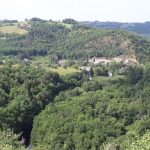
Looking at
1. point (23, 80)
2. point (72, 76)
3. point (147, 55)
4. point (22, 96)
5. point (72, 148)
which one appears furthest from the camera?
point (147, 55)

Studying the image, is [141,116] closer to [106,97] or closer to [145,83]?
[106,97]

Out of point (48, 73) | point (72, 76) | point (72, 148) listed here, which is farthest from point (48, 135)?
point (72, 76)

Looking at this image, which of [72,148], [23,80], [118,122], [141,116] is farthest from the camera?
[23,80]

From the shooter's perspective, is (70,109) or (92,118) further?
(70,109)

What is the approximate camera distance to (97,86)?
140m

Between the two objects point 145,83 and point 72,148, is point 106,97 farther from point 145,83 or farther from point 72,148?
point 72,148

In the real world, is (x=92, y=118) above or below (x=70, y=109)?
below

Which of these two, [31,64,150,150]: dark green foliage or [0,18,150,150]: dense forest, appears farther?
[0,18,150,150]: dense forest

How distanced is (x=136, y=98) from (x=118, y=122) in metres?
23.1

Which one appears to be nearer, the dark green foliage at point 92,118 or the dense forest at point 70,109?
the dark green foliage at point 92,118

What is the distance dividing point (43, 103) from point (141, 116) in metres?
26.6

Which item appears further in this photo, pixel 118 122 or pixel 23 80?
pixel 23 80

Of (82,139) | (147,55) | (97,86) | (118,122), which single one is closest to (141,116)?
(118,122)

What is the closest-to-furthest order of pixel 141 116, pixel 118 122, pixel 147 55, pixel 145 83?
pixel 118 122 → pixel 141 116 → pixel 145 83 → pixel 147 55
